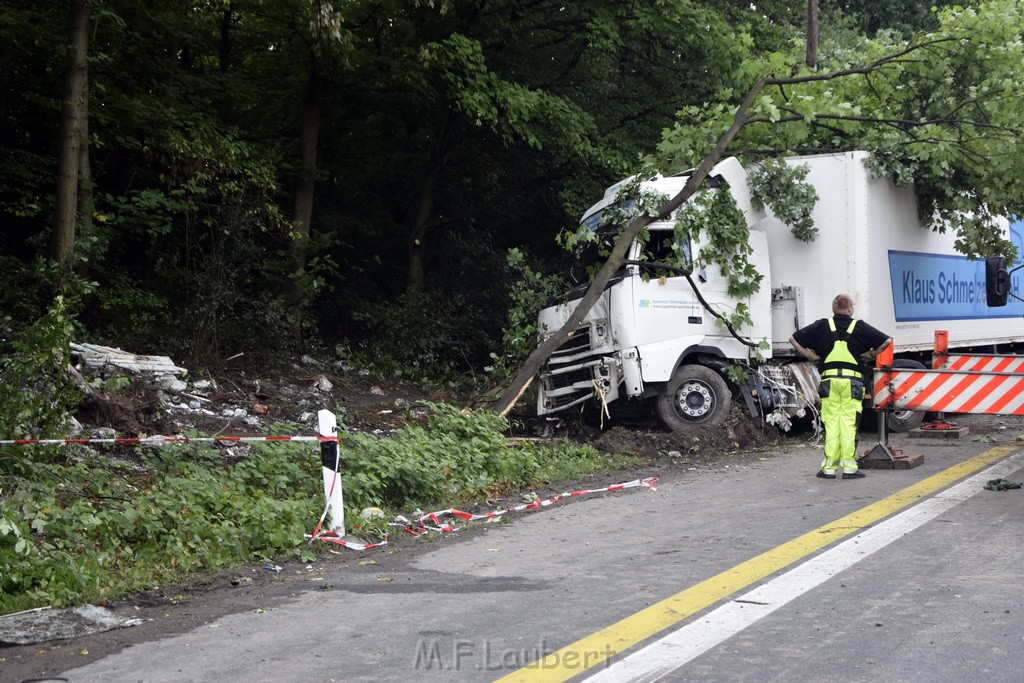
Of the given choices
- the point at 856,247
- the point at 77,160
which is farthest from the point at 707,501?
the point at 77,160

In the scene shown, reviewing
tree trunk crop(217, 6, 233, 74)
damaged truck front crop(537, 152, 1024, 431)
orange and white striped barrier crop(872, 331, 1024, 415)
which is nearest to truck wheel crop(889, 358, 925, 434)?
damaged truck front crop(537, 152, 1024, 431)

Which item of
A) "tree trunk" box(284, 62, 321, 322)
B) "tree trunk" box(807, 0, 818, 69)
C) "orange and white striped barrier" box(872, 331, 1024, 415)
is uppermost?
"tree trunk" box(807, 0, 818, 69)

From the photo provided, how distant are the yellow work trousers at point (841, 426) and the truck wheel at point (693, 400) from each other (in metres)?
3.03

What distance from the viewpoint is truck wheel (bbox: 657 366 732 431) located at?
12.5 metres

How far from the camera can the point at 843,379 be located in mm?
9508

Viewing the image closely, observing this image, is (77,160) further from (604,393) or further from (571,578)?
(571,578)

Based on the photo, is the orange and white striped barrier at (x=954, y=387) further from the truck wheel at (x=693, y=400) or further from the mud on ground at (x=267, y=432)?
the truck wheel at (x=693, y=400)

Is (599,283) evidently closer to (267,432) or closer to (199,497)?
(267,432)

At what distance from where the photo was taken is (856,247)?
13.1 metres

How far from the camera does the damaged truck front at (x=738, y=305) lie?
12305 millimetres

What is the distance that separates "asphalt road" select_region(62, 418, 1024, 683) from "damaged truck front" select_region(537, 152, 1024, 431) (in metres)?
4.47

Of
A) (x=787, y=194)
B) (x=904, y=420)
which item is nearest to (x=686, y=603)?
(x=787, y=194)

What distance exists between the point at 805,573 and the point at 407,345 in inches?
555

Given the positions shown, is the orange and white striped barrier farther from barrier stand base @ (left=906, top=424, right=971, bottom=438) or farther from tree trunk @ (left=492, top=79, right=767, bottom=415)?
tree trunk @ (left=492, top=79, right=767, bottom=415)
